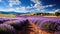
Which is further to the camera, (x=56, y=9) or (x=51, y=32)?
(x=56, y=9)

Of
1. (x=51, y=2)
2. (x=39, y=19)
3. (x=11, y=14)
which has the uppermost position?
(x=51, y=2)

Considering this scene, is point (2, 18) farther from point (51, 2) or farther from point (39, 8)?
point (51, 2)

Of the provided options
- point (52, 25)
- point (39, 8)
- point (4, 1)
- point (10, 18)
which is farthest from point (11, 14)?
point (52, 25)

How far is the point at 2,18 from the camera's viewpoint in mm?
2988

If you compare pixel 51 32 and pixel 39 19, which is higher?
pixel 39 19

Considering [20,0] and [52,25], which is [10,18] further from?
[52,25]

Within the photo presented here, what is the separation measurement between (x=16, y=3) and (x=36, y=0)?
1.60 feet

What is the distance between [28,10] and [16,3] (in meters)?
0.33

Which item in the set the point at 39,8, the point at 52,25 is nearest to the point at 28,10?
the point at 39,8

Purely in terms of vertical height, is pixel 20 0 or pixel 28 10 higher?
pixel 20 0

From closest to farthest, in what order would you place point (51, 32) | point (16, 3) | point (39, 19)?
point (51, 32), point (16, 3), point (39, 19)

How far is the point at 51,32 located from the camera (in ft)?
9.28

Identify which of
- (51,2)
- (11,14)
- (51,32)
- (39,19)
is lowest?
(51,32)

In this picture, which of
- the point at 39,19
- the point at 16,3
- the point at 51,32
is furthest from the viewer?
the point at 39,19
